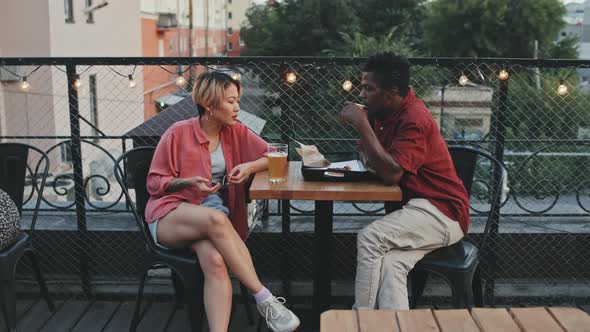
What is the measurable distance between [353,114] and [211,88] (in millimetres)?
651

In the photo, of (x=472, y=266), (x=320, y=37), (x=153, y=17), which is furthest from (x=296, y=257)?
(x=153, y=17)

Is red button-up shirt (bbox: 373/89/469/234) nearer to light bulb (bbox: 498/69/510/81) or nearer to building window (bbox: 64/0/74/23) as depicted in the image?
light bulb (bbox: 498/69/510/81)

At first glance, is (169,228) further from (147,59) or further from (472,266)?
(472,266)

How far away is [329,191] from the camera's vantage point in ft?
7.99

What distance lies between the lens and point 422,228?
2.59 meters

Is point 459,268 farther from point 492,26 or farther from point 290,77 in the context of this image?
point 492,26

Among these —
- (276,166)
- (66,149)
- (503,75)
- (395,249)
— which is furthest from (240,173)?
(66,149)

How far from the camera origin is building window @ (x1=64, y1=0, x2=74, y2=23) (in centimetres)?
1424

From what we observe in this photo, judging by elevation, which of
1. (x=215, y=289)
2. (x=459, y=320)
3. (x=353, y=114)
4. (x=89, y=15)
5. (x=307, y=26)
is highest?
(x=307, y=26)

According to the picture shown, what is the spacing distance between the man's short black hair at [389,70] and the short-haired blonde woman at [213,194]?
635mm

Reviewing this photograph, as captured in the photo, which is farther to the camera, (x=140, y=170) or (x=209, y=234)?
(x=140, y=170)

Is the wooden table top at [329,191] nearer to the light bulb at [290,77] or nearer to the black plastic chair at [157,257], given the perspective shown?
the black plastic chair at [157,257]

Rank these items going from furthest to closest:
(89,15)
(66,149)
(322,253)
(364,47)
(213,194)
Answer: (364,47) → (89,15) → (66,149) → (213,194) → (322,253)

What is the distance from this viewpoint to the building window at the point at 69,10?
14236 mm
